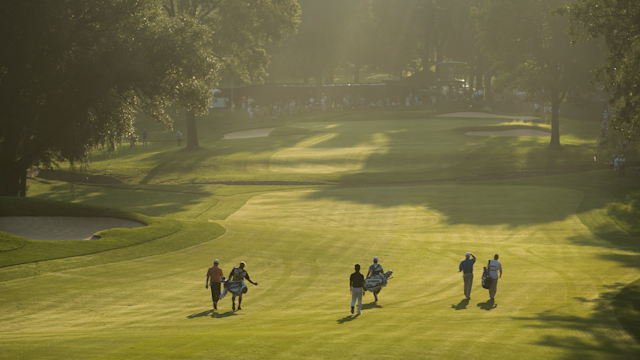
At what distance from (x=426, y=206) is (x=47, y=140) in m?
22.3

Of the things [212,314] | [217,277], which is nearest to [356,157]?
[217,277]

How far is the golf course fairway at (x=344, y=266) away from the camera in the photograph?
43.3 ft

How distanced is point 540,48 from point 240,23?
28.7 m

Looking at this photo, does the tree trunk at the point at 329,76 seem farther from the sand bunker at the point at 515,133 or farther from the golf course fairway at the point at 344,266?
the golf course fairway at the point at 344,266

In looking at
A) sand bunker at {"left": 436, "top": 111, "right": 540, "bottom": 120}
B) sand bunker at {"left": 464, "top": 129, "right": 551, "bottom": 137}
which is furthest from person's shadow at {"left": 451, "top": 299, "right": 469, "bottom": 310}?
sand bunker at {"left": 436, "top": 111, "right": 540, "bottom": 120}

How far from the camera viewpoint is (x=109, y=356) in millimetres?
11875

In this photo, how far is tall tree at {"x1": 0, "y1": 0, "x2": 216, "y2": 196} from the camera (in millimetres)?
25500

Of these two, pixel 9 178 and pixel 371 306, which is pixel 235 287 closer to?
pixel 371 306

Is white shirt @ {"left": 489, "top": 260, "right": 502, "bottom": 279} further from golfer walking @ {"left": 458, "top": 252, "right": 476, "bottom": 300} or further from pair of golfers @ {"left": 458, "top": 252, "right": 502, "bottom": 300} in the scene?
golfer walking @ {"left": 458, "top": 252, "right": 476, "bottom": 300}

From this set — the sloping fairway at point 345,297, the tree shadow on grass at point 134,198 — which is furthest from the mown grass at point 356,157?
the sloping fairway at point 345,297

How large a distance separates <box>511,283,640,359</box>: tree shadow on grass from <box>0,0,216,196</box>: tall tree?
835 inches

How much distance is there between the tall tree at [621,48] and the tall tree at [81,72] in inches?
758

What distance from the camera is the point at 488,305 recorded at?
17.9 metres

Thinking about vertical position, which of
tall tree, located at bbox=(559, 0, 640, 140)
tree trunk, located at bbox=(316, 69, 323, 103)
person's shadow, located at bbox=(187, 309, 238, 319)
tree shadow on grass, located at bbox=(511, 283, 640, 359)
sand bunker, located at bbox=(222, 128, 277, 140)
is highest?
tree trunk, located at bbox=(316, 69, 323, 103)
